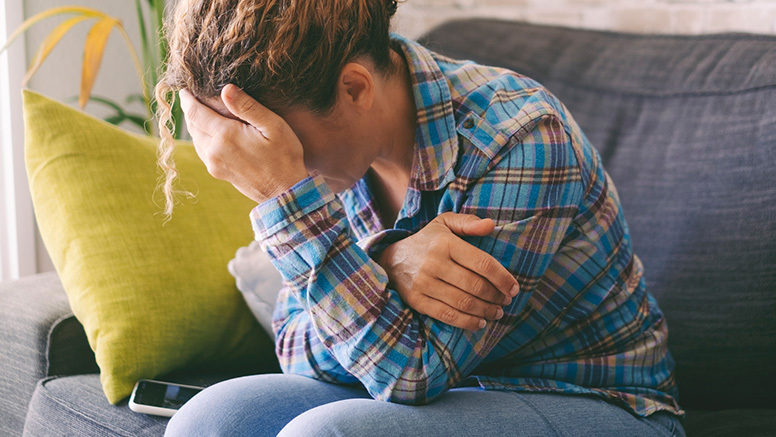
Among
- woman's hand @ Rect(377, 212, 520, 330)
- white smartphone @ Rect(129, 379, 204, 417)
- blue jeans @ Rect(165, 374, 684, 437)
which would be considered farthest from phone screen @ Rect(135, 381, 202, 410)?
woman's hand @ Rect(377, 212, 520, 330)

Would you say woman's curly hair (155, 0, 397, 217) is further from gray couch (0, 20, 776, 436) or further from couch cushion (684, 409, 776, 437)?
couch cushion (684, 409, 776, 437)

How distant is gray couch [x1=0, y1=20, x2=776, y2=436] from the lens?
114 cm

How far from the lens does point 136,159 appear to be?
4.08 feet

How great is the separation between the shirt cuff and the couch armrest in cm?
48

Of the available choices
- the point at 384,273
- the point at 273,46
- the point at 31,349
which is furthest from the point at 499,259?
the point at 31,349

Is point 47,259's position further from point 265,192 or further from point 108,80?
point 265,192

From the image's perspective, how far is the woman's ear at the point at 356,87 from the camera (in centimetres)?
87

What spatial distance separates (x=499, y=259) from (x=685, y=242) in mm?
563

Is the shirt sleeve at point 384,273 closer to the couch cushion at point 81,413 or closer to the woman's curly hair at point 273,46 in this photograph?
the woman's curly hair at point 273,46

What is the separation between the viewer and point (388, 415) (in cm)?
81

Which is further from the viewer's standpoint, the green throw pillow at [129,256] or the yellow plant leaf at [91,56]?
the yellow plant leaf at [91,56]

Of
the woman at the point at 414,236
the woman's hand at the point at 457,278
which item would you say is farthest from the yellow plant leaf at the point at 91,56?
the woman's hand at the point at 457,278

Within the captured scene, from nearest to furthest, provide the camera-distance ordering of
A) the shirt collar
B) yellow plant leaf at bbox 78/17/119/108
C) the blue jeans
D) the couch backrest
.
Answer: the blue jeans
the shirt collar
the couch backrest
yellow plant leaf at bbox 78/17/119/108

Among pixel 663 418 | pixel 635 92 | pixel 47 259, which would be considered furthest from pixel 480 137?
pixel 47 259
